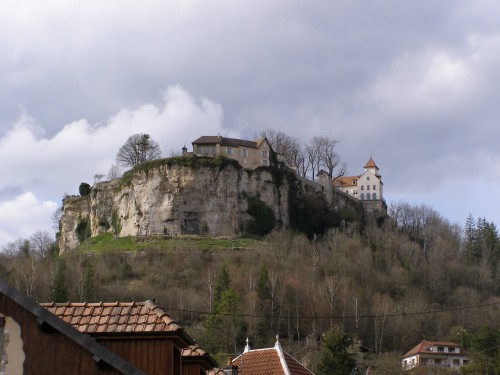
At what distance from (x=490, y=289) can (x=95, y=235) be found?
176 ft

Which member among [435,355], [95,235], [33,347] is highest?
[95,235]

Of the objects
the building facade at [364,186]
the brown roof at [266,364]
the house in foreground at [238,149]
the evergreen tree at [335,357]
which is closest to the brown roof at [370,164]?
the building facade at [364,186]

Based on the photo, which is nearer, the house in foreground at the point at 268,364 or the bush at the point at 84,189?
the house in foreground at the point at 268,364

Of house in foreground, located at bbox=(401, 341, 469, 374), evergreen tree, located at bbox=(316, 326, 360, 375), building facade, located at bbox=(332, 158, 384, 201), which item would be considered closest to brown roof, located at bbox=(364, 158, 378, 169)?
building facade, located at bbox=(332, 158, 384, 201)

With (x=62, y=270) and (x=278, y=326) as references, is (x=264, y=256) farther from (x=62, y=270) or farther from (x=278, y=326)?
(x=62, y=270)

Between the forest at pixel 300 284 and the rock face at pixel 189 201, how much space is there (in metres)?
3.25

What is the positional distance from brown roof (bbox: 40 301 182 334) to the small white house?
78314 millimetres

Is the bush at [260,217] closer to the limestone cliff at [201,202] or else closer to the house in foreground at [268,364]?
the limestone cliff at [201,202]

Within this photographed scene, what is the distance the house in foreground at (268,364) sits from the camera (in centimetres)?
2848

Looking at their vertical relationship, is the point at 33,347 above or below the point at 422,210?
below

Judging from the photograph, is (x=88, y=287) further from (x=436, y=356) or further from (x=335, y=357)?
(x=335, y=357)

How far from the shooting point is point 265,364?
2914 cm

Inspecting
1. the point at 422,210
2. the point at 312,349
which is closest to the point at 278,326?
the point at 312,349

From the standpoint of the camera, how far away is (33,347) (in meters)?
11.8
